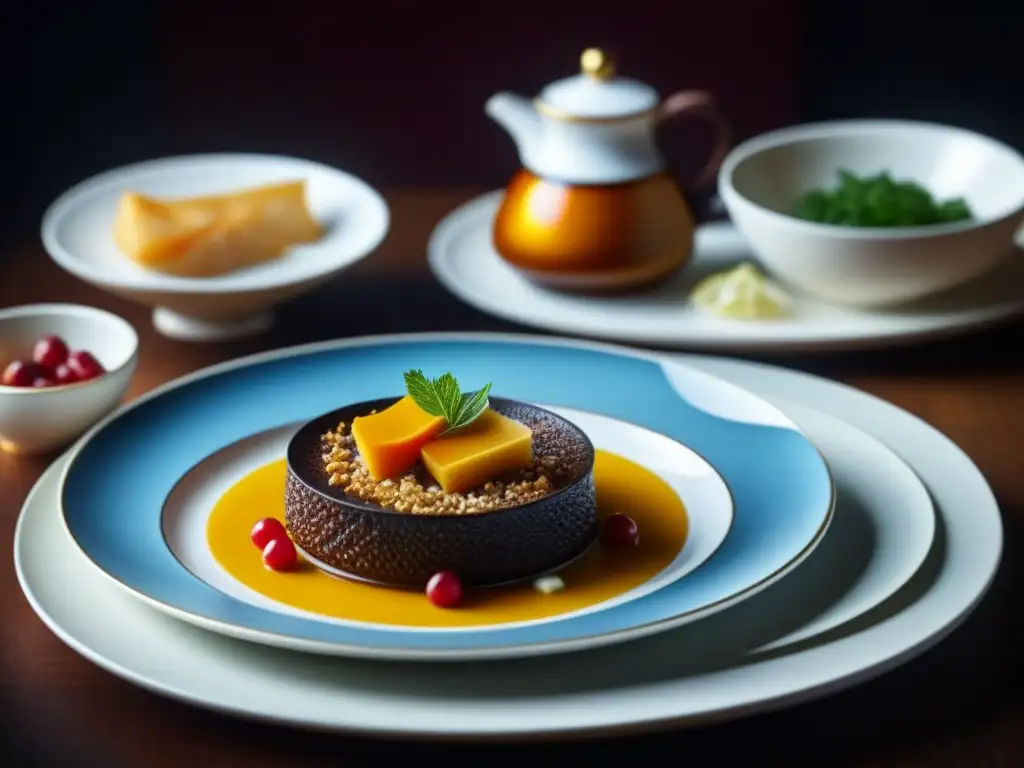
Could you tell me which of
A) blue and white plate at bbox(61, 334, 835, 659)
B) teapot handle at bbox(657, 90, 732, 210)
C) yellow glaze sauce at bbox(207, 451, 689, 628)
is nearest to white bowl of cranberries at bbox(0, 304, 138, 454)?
blue and white plate at bbox(61, 334, 835, 659)

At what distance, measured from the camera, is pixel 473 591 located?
1.26 metres

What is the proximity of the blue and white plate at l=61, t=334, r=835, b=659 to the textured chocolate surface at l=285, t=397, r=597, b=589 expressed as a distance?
10 centimetres

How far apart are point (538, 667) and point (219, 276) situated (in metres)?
1.01

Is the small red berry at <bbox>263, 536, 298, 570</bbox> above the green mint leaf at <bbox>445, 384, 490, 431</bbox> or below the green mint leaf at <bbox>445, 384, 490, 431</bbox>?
below

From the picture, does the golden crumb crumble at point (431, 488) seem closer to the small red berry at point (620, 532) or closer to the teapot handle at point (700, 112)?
the small red berry at point (620, 532)

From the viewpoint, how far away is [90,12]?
9.64 feet

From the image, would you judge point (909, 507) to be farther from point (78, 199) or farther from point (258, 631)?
point (78, 199)

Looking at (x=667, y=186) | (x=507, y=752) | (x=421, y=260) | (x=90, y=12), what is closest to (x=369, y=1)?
(x=90, y=12)

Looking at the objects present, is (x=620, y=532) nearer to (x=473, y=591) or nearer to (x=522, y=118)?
(x=473, y=591)

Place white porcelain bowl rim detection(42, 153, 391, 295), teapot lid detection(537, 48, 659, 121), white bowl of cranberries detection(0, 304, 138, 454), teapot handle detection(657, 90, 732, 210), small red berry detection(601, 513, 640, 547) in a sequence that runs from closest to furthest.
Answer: small red berry detection(601, 513, 640, 547), white bowl of cranberries detection(0, 304, 138, 454), white porcelain bowl rim detection(42, 153, 391, 295), teapot lid detection(537, 48, 659, 121), teapot handle detection(657, 90, 732, 210)

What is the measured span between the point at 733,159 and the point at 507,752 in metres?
1.21

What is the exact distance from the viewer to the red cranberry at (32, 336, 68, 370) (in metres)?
1.70

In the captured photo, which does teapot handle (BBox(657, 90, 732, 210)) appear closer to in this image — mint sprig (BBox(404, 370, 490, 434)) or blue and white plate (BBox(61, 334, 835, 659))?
blue and white plate (BBox(61, 334, 835, 659))

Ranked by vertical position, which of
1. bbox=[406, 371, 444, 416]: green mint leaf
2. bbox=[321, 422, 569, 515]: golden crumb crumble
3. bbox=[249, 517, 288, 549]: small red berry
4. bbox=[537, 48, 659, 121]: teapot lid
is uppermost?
bbox=[537, 48, 659, 121]: teapot lid
